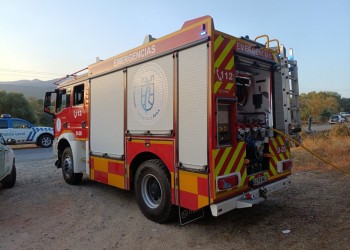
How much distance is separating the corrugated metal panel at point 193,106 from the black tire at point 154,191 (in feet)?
1.85

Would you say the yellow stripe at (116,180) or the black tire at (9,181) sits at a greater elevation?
the yellow stripe at (116,180)

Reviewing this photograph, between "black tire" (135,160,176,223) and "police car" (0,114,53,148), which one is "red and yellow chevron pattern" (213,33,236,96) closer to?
"black tire" (135,160,176,223)

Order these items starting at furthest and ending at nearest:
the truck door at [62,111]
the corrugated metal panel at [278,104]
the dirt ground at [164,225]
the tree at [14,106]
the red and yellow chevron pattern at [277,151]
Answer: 1. the tree at [14,106]
2. the truck door at [62,111]
3. the corrugated metal panel at [278,104]
4. the red and yellow chevron pattern at [277,151]
5. the dirt ground at [164,225]

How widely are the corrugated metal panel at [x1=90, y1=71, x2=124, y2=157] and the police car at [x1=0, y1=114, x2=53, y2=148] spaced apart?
14523 mm

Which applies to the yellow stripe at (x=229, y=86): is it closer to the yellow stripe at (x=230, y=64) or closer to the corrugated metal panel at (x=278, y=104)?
the yellow stripe at (x=230, y=64)

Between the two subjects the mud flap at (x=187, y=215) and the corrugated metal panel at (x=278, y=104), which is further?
the corrugated metal panel at (x=278, y=104)

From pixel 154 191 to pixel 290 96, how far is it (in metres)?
2.85

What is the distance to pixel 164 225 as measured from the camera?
4695 mm

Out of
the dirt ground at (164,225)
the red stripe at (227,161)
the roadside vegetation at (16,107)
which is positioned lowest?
the dirt ground at (164,225)

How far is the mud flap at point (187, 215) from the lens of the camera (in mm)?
4414

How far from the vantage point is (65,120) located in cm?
787

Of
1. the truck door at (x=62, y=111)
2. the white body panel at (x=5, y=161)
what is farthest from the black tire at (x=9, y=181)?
the truck door at (x=62, y=111)

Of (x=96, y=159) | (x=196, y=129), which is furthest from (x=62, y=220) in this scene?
(x=196, y=129)

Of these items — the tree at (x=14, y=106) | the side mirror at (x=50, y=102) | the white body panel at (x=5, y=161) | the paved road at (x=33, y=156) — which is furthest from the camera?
the tree at (x=14, y=106)
